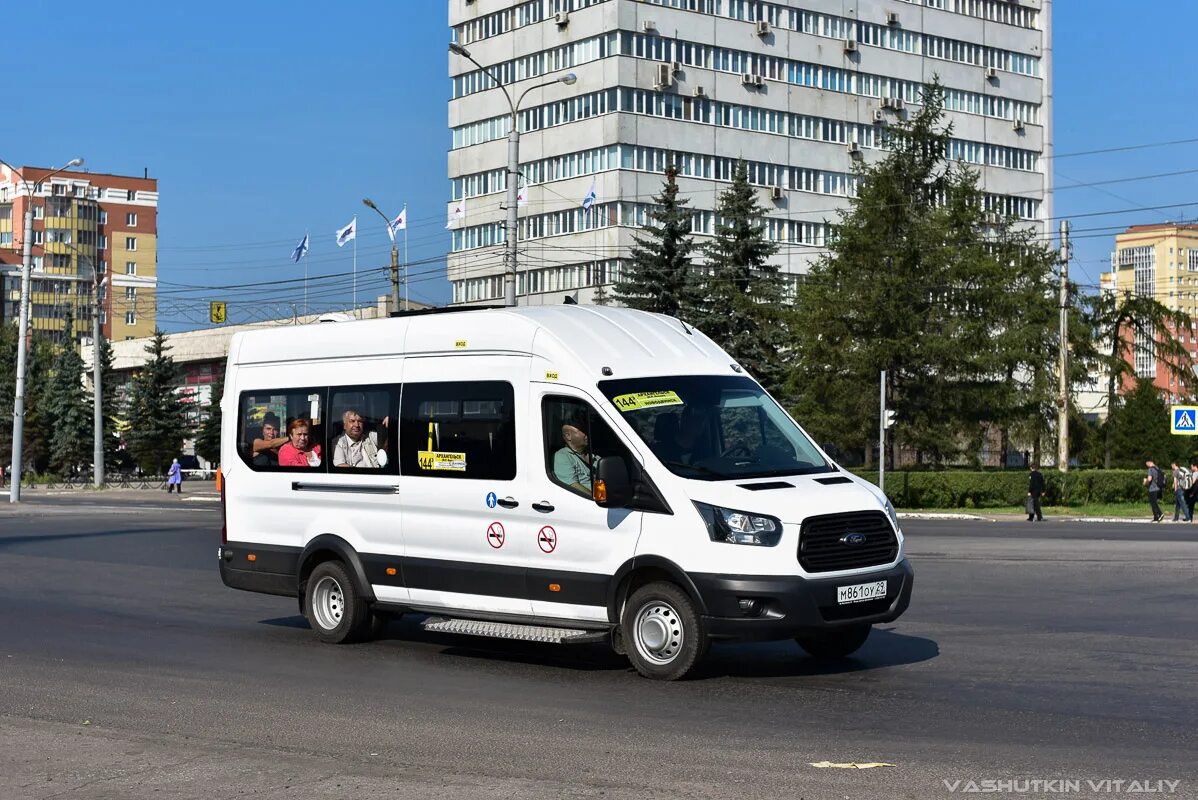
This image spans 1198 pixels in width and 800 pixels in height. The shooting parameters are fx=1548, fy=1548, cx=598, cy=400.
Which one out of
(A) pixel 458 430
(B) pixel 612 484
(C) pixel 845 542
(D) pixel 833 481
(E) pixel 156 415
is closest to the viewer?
(C) pixel 845 542

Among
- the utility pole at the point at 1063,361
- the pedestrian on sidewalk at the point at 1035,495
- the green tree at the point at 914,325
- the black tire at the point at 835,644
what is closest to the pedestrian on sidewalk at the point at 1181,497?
the pedestrian on sidewalk at the point at 1035,495

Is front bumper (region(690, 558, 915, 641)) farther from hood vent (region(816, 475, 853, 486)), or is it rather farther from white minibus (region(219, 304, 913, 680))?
hood vent (region(816, 475, 853, 486))

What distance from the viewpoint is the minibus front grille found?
10.8 metres

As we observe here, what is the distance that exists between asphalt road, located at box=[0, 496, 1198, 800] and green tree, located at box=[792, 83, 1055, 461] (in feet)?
116

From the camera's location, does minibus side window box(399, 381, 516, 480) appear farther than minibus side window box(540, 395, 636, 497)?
Yes

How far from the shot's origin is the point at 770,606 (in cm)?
1069

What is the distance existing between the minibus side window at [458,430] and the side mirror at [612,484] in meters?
0.98

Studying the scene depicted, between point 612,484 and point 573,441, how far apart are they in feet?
2.56

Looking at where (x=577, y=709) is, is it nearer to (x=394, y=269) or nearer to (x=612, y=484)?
(x=612, y=484)

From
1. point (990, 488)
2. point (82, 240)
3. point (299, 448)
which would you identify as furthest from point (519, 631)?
point (82, 240)

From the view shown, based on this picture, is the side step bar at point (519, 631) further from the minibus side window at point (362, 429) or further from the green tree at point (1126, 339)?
the green tree at point (1126, 339)

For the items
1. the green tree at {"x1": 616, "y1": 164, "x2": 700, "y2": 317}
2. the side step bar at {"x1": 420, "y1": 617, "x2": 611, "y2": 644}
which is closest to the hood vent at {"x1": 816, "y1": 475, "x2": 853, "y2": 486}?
the side step bar at {"x1": 420, "y1": 617, "x2": 611, "y2": 644}

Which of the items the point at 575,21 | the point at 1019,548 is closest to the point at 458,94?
the point at 575,21

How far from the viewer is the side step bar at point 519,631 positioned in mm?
11500
